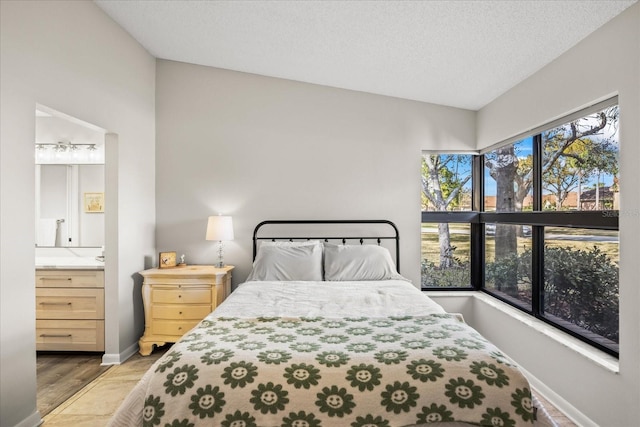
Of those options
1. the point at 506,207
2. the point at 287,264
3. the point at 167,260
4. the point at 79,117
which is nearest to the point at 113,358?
the point at 167,260

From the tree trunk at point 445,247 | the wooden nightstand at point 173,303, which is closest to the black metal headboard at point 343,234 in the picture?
the tree trunk at point 445,247

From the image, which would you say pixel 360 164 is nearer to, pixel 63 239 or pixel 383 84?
pixel 383 84

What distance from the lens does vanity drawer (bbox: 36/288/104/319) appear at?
129 inches

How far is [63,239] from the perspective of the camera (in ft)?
12.5

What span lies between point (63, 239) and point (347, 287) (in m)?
2.92

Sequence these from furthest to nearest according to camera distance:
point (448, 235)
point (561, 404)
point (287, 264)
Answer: point (448, 235), point (287, 264), point (561, 404)

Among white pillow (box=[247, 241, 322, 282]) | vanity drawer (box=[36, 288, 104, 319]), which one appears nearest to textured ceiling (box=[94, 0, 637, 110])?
white pillow (box=[247, 241, 322, 282])

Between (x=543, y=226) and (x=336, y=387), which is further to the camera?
(x=543, y=226)

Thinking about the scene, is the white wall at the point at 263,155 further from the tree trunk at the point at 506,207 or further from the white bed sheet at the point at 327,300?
the white bed sheet at the point at 327,300

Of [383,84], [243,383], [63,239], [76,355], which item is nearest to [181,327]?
[76,355]

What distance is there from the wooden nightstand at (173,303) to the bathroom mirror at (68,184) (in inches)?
34.7

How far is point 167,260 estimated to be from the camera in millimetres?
3717

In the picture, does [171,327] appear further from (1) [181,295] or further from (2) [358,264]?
(2) [358,264]

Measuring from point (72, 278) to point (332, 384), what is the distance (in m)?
2.81
